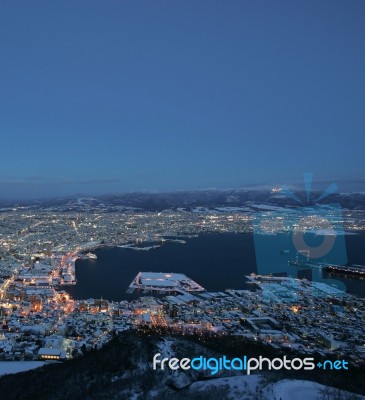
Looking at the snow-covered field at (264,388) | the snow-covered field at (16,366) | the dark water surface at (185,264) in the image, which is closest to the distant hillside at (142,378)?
the snow-covered field at (264,388)

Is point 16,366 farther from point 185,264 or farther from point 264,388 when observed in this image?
point 185,264

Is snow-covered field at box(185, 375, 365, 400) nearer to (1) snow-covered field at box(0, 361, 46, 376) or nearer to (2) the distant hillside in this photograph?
(2) the distant hillside

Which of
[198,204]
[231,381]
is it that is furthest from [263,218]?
[231,381]

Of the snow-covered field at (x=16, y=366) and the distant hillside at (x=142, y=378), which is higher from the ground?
the distant hillside at (x=142, y=378)

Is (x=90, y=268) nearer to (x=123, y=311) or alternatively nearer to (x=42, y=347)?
(x=123, y=311)

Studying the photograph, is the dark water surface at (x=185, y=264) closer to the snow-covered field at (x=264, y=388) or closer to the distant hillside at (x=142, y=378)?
the distant hillside at (x=142, y=378)
